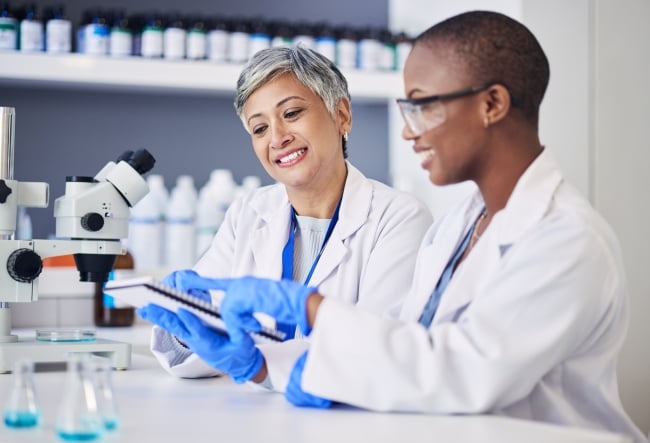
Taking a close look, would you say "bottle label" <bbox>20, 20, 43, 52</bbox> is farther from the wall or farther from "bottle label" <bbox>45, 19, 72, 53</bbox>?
the wall

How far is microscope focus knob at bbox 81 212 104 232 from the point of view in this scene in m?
1.85

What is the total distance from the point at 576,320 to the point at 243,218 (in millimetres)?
1048

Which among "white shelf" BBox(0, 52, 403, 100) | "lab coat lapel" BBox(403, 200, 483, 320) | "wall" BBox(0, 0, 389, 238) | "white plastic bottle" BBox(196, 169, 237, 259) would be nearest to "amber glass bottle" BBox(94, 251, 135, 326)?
"white plastic bottle" BBox(196, 169, 237, 259)

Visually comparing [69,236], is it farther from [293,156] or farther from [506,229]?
[506,229]

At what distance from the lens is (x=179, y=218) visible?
3424 millimetres

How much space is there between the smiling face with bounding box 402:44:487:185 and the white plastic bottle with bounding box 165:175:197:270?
6.73ft

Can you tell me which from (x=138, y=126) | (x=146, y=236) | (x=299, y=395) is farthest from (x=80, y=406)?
(x=138, y=126)

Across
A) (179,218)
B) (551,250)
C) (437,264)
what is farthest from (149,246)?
(551,250)

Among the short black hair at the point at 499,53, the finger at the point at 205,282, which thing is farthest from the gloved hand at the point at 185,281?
the short black hair at the point at 499,53

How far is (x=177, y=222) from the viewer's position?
3.42 m

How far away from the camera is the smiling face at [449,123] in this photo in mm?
1414

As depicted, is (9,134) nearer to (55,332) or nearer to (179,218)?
(55,332)

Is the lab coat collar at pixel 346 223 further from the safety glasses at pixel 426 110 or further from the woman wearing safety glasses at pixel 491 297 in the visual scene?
the safety glasses at pixel 426 110

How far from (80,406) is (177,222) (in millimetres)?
2339
